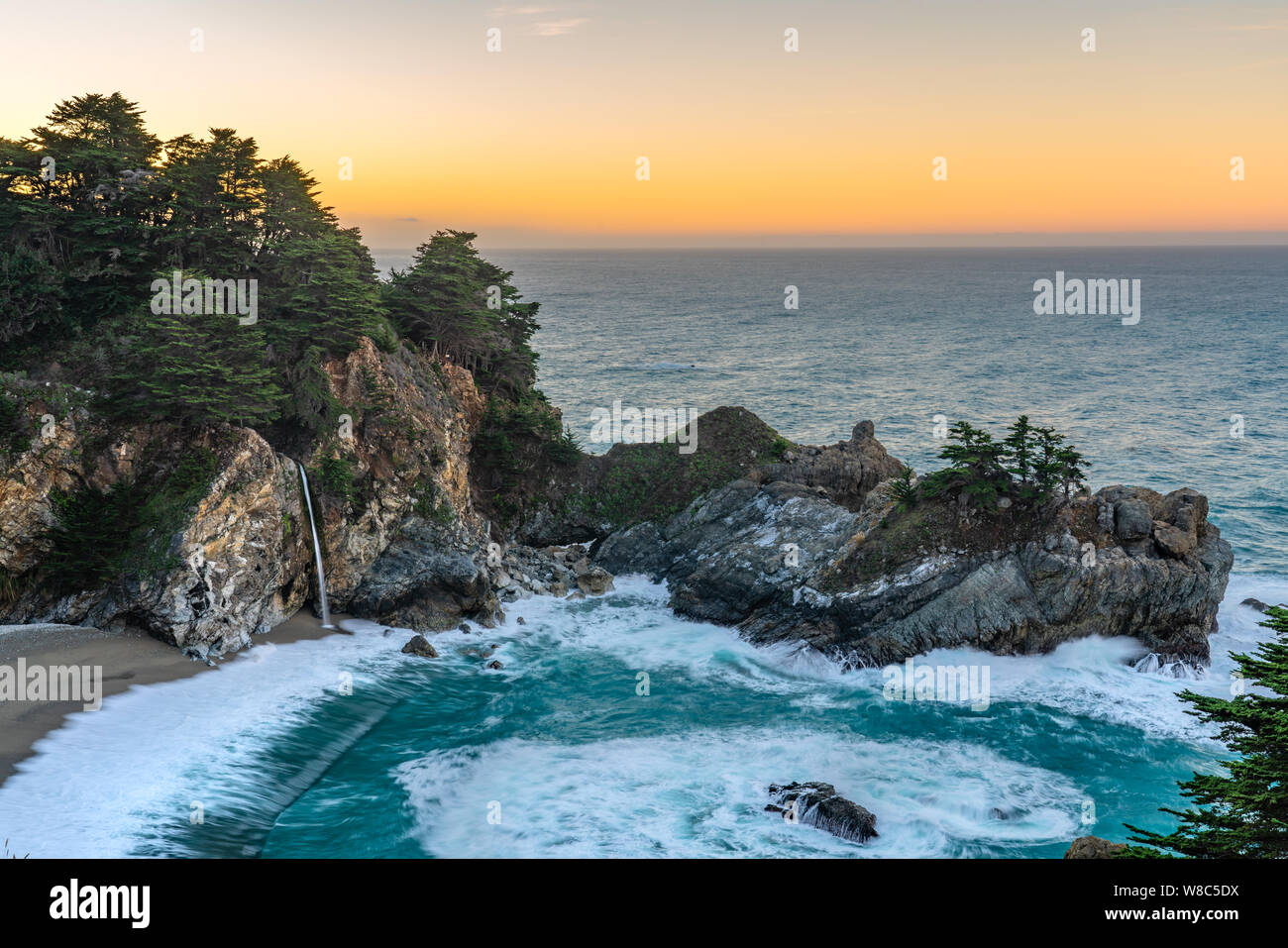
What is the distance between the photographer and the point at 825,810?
25641mm

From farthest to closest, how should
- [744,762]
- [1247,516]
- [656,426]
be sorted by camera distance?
[656,426], [1247,516], [744,762]

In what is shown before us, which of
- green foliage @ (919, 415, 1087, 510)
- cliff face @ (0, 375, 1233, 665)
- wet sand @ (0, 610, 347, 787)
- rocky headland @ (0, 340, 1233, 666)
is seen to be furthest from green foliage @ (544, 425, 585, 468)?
wet sand @ (0, 610, 347, 787)

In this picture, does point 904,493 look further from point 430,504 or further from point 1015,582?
point 430,504

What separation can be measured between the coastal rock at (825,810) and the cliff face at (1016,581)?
10890mm

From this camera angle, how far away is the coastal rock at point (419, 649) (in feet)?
121

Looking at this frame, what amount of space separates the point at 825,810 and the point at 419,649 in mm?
19318

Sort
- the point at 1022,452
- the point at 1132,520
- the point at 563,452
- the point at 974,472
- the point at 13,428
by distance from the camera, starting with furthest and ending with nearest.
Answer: the point at 563,452, the point at 974,472, the point at 1022,452, the point at 1132,520, the point at 13,428

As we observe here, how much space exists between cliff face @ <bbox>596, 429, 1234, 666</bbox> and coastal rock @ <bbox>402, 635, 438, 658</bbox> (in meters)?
14.5

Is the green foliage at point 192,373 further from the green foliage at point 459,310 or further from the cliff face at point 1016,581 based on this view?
the cliff face at point 1016,581

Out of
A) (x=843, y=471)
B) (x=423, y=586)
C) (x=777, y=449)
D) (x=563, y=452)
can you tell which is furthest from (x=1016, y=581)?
(x=563, y=452)

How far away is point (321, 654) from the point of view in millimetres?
35531

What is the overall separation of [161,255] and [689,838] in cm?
3760
